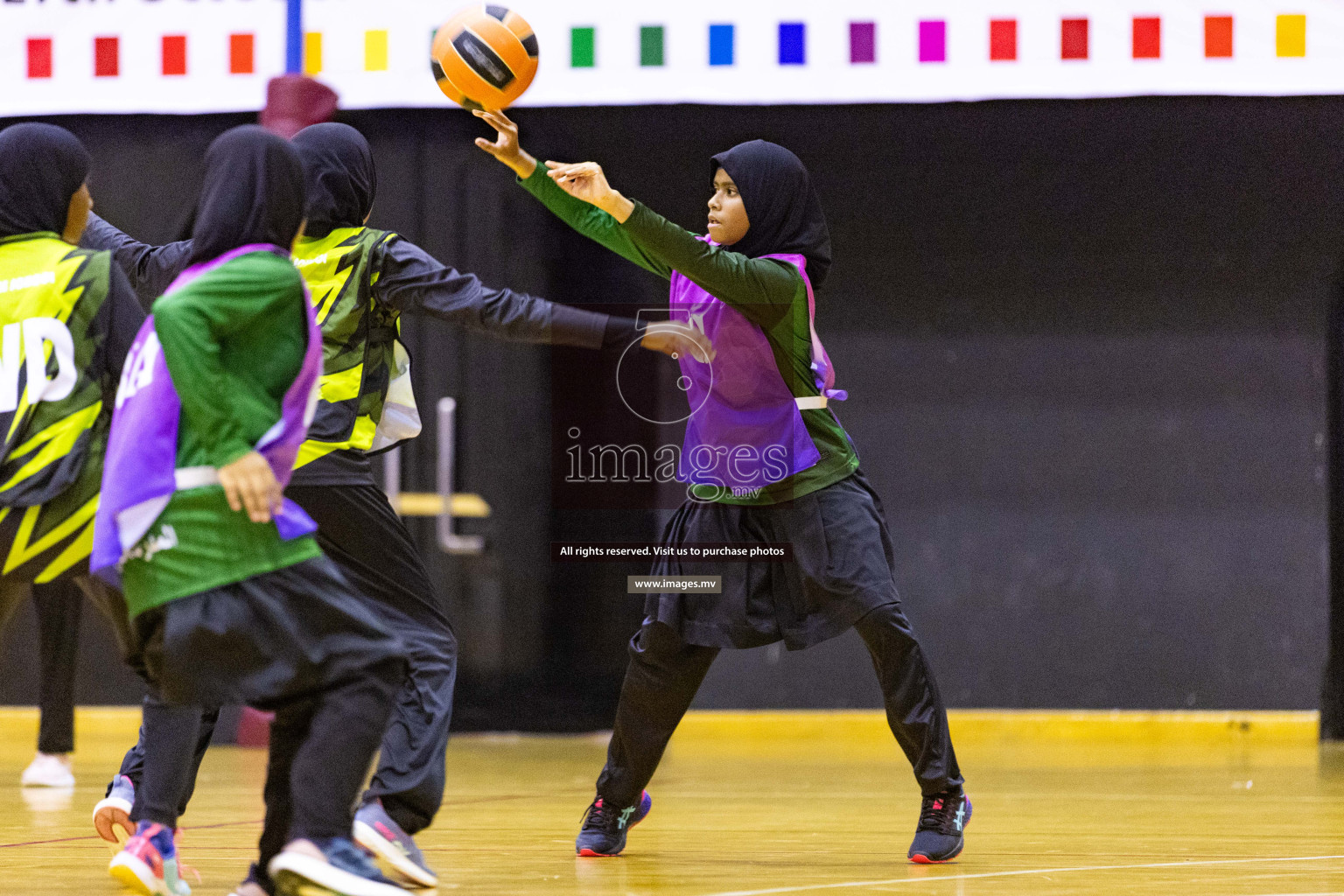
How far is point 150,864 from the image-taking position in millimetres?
2623

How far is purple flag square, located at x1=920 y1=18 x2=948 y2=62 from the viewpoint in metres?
5.93

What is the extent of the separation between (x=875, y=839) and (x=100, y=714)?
4319mm

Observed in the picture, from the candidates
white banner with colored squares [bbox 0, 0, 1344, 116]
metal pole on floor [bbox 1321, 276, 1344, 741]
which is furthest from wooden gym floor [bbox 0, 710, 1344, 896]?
white banner with colored squares [bbox 0, 0, 1344, 116]

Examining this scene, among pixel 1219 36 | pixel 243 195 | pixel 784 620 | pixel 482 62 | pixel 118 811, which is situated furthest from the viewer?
pixel 1219 36

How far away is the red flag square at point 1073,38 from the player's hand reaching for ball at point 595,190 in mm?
3299

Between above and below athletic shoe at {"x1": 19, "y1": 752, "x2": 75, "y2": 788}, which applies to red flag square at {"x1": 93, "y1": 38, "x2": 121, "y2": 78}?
above

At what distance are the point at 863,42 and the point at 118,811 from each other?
4.15 meters

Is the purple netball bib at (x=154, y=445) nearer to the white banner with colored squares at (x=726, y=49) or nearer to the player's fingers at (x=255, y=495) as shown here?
the player's fingers at (x=255, y=495)

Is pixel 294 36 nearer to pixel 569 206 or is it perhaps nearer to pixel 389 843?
pixel 569 206

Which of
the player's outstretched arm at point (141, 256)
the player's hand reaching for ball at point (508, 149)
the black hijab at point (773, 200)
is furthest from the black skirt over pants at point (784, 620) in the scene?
the player's outstretched arm at point (141, 256)

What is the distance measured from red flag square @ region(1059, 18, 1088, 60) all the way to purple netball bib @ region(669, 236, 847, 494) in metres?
2.90

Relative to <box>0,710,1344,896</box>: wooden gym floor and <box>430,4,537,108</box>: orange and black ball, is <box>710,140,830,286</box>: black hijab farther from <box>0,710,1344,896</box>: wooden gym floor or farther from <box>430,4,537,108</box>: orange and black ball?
<box>0,710,1344,896</box>: wooden gym floor

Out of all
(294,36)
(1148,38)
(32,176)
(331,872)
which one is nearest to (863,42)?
(1148,38)

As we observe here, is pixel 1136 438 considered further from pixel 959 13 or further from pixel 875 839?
pixel 875 839
